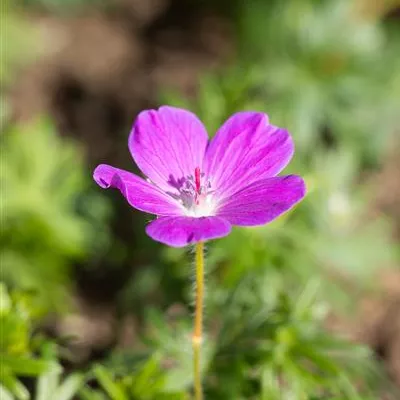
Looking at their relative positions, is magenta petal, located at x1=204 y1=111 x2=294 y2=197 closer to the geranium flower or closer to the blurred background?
the geranium flower

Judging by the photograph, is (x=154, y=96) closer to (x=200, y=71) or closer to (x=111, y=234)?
(x=200, y=71)

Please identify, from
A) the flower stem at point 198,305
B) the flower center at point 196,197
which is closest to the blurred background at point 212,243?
the flower stem at point 198,305

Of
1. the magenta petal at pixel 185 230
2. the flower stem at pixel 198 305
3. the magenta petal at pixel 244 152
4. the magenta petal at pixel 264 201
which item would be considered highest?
the magenta petal at pixel 244 152

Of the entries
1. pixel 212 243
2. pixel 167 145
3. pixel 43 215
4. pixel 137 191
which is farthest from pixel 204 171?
pixel 43 215

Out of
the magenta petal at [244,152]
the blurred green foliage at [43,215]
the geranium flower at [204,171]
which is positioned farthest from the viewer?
the blurred green foliage at [43,215]

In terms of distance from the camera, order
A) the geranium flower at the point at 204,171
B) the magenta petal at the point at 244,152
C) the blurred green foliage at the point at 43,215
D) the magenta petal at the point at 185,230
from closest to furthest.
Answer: the magenta petal at the point at 185,230 → the geranium flower at the point at 204,171 → the magenta petal at the point at 244,152 → the blurred green foliage at the point at 43,215

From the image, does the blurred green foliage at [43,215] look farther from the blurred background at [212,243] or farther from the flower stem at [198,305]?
the flower stem at [198,305]

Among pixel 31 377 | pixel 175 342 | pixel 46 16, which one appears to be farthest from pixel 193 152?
pixel 46 16
